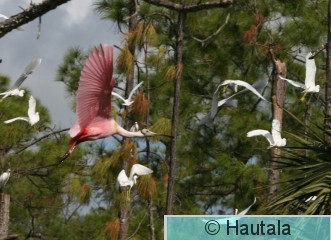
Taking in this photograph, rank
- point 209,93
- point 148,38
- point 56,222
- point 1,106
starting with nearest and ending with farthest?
point 148,38, point 1,106, point 209,93, point 56,222

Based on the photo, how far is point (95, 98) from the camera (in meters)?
4.07

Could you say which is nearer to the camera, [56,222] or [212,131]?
[212,131]

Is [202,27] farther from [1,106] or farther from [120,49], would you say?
[120,49]

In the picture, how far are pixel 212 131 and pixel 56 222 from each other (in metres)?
6.46

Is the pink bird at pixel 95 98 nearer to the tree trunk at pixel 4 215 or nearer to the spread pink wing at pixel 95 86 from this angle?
the spread pink wing at pixel 95 86

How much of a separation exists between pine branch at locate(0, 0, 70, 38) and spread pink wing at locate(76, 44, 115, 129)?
0.41 m

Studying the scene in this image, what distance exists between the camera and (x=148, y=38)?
29.8 feet

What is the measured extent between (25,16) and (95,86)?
619mm

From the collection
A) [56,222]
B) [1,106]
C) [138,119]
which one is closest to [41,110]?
[1,106]

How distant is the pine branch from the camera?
11.2 ft

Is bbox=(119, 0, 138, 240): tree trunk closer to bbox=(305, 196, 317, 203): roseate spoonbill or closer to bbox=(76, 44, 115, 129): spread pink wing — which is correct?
bbox=(305, 196, 317, 203): roseate spoonbill

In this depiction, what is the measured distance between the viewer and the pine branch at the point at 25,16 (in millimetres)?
3426

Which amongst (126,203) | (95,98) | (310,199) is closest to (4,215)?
(126,203)

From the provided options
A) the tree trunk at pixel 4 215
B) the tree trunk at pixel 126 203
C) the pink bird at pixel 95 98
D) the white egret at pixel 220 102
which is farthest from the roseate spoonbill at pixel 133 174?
the pink bird at pixel 95 98
